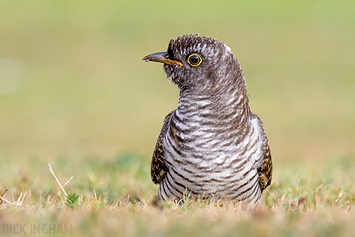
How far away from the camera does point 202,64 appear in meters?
4.51

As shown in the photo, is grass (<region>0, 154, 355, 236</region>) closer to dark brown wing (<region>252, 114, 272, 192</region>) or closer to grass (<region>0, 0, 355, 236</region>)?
grass (<region>0, 0, 355, 236</region>)

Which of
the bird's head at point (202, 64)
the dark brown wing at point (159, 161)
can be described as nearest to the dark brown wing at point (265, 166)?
the bird's head at point (202, 64)

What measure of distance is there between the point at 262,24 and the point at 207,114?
18549 millimetres

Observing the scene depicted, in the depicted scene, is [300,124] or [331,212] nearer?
[331,212]

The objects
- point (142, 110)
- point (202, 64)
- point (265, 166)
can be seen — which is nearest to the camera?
point (202, 64)

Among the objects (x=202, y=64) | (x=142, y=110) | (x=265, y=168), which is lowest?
(x=265, y=168)

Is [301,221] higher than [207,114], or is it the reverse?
[207,114]

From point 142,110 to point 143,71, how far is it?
14.2ft

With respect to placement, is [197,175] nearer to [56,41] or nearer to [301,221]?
[301,221]

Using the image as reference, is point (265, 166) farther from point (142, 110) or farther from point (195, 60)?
point (142, 110)

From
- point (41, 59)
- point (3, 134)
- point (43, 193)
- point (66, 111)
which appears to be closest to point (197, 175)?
point (43, 193)

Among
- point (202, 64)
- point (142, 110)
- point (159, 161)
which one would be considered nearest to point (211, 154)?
point (159, 161)

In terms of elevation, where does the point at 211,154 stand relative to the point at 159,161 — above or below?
above

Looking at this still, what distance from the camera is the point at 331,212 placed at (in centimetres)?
363
